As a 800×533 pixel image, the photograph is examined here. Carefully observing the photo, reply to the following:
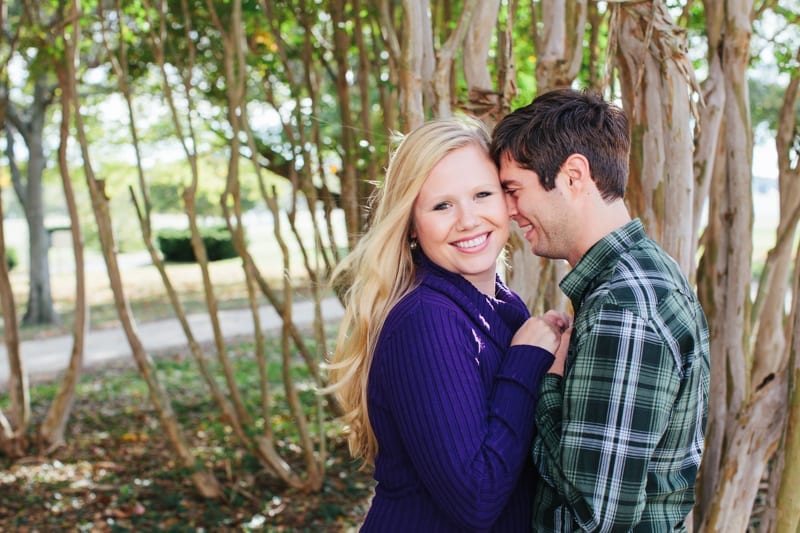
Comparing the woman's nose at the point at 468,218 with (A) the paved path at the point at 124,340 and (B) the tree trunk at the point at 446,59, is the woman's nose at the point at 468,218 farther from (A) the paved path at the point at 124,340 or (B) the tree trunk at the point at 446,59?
(A) the paved path at the point at 124,340

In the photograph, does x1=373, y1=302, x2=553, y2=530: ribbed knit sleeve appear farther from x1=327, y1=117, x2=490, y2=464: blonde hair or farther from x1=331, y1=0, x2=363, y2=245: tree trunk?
x1=331, y1=0, x2=363, y2=245: tree trunk

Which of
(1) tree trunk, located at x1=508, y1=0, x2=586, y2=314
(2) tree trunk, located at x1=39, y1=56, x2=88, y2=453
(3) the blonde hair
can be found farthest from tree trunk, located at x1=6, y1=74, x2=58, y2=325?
(3) the blonde hair

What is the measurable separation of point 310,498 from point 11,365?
272 centimetres

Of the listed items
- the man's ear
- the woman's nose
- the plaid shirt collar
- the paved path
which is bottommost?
the paved path

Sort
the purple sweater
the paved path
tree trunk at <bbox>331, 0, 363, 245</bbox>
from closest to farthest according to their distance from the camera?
the purple sweater → tree trunk at <bbox>331, 0, 363, 245</bbox> → the paved path

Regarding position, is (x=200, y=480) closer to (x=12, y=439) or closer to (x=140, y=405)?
(x=12, y=439)

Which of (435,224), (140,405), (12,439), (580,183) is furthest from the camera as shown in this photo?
(140,405)

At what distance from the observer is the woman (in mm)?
1614

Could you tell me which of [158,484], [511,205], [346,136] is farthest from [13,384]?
[511,205]

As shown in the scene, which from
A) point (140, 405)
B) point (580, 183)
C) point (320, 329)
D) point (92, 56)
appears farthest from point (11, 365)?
point (92, 56)

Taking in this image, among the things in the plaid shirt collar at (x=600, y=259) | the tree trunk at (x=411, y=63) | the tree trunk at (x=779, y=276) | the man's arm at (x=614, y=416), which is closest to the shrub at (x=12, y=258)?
the tree trunk at (x=411, y=63)

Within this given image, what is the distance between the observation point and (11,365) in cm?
605

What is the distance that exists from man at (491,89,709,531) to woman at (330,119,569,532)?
7cm

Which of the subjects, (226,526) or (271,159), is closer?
(226,526)
